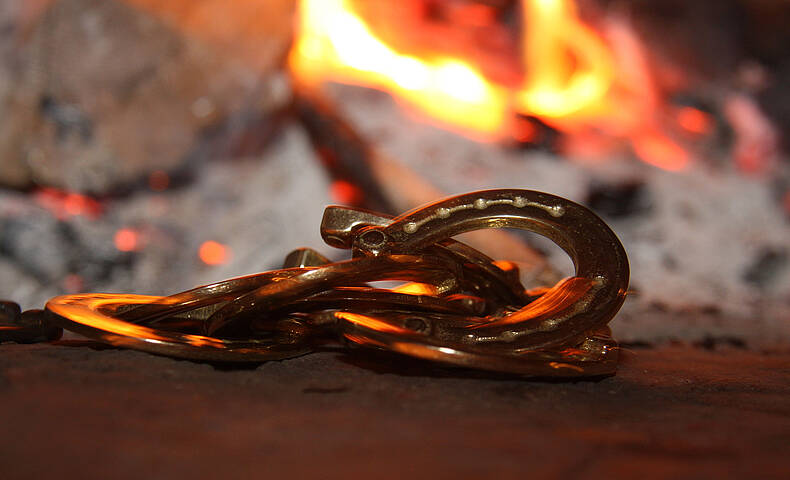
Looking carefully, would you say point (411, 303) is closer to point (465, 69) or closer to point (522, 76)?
point (465, 69)

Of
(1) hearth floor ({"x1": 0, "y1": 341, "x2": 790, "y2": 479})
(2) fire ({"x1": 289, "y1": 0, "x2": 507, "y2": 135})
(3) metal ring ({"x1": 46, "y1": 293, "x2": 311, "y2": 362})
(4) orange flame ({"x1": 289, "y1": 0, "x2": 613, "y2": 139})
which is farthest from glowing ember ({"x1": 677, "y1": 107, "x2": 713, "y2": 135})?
(3) metal ring ({"x1": 46, "y1": 293, "x2": 311, "y2": 362})

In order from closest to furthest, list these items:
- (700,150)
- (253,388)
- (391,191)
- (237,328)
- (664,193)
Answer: (253,388)
(237,328)
(391,191)
(664,193)
(700,150)

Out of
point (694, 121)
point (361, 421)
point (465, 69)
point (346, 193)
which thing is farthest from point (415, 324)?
point (694, 121)

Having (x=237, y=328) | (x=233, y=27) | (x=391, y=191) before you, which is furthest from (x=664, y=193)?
(x=237, y=328)

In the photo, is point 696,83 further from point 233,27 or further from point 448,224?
point 448,224

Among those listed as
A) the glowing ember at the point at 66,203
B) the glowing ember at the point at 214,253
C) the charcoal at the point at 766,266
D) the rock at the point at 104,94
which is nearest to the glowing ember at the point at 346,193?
the glowing ember at the point at 214,253

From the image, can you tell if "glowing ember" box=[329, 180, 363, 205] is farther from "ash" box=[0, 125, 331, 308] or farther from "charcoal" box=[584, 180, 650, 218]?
"charcoal" box=[584, 180, 650, 218]
